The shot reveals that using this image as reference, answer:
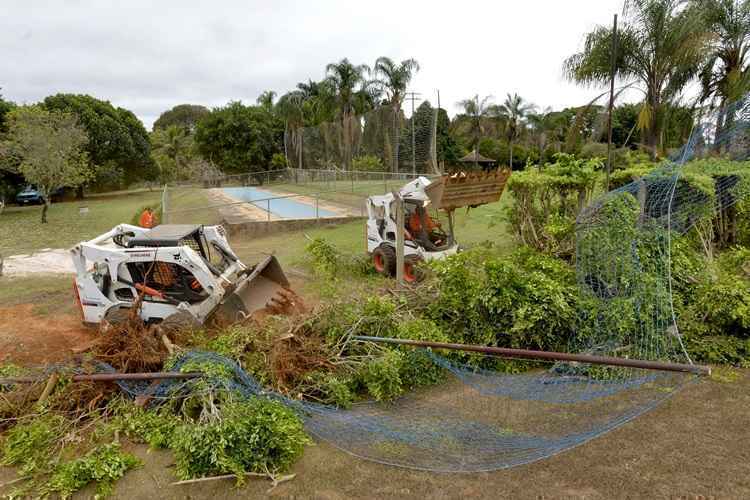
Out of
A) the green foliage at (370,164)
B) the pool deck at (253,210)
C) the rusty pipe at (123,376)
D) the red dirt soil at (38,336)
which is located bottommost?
the red dirt soil at (38,336)

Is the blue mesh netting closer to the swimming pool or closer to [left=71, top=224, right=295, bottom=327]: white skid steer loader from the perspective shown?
[left=71, top=224, right=295, bottom=327]: white skid steer loader

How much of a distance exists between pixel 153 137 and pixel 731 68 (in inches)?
1895

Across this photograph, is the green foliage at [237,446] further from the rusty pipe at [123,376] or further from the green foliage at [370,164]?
the green foliage at [370,164]

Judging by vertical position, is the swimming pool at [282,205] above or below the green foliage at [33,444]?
above

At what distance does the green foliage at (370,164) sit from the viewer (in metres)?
27.7

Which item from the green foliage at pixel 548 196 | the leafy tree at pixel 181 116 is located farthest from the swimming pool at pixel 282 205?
the leafy tree at pixel 181 116

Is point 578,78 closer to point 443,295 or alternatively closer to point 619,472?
point 443,295

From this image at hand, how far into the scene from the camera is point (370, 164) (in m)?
28.0

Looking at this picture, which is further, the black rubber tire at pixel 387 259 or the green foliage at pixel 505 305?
the black rubber tire at pixel 387 259

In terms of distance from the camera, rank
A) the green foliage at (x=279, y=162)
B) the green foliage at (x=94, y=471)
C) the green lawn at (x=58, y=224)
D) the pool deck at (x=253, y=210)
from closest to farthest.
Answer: the green foliage at (x=94, y=471)
the green lawn at (x=58, y=224)
the pool deck at (x=253, y=210)
the green foliage at (x=279, y=162)

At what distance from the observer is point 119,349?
646 centimetres

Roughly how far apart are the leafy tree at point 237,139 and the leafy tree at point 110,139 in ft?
15.6

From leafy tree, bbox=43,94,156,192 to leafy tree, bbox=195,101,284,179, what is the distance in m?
4.77

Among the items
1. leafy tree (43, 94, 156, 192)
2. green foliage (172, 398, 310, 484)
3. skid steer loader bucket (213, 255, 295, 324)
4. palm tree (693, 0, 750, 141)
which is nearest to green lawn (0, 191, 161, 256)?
leafy tree (43, 94, 156, 192)
